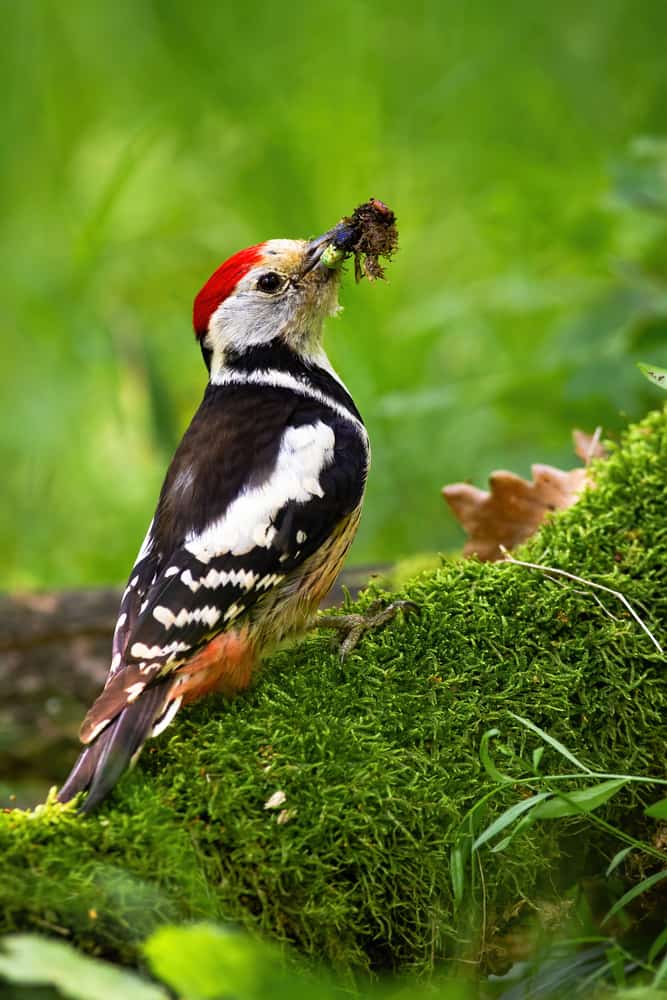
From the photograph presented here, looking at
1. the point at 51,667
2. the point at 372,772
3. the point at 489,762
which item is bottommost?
Result: the point at 489,762

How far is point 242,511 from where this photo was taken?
265cm

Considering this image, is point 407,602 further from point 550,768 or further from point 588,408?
point 588,408

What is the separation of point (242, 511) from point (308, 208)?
11.3 feet

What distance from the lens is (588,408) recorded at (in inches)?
187

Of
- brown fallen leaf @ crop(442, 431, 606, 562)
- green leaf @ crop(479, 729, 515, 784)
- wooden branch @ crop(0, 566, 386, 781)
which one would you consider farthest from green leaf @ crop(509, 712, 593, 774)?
wooden branch @ crop(0, 566, 386, 781)

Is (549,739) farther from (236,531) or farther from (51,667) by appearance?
(51,667)

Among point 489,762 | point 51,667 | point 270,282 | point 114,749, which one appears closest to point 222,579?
point 114,749

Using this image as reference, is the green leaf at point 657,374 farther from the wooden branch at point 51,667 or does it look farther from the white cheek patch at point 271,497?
the wooden branch at point 51,667

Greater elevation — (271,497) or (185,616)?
(271,497)

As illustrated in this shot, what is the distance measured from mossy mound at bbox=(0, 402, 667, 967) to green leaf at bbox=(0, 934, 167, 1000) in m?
0.28

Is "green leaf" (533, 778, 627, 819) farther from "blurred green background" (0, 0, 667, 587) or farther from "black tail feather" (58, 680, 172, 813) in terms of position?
"blurred green background" (0, 0, 667, 587)

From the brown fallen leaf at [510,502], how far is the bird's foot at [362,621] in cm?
64

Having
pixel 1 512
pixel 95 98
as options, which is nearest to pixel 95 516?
pixel 1 512

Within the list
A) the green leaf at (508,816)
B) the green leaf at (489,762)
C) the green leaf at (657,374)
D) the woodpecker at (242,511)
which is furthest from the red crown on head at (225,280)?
the green leaf at (508,816)
